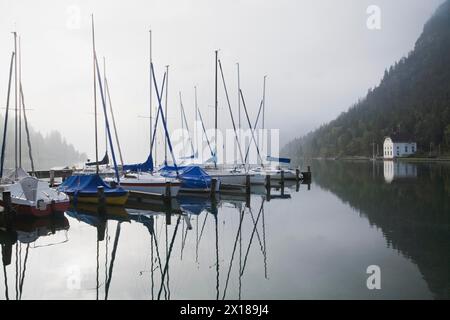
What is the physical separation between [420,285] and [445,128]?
400 ft

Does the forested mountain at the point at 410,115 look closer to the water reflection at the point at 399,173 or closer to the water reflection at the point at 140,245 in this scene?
the water reflection at the point at 399,173

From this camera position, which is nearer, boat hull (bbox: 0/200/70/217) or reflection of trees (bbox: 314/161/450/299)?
reflection of trees (bbox: 314/161/450/299)

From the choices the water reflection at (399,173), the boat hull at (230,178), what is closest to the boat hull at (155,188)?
the boat hull at (230,178)

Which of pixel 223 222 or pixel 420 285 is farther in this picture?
pixel 223 222

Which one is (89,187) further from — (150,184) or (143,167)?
(143,167)

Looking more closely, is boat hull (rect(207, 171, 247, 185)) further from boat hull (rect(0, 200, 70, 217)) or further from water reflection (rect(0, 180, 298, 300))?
boat hull (rect(0, 200, 70, 217))

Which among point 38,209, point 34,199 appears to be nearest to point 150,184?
point 34,199

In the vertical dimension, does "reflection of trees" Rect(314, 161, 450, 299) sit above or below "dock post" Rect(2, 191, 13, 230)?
below

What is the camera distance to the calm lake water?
1055 centimetres

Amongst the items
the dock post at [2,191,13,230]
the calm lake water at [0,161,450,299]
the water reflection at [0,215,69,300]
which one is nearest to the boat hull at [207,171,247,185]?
the calm lake water at [0,161,450,299]

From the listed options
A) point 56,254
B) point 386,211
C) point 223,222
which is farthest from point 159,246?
point 386,211

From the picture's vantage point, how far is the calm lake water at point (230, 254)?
1055 cm
